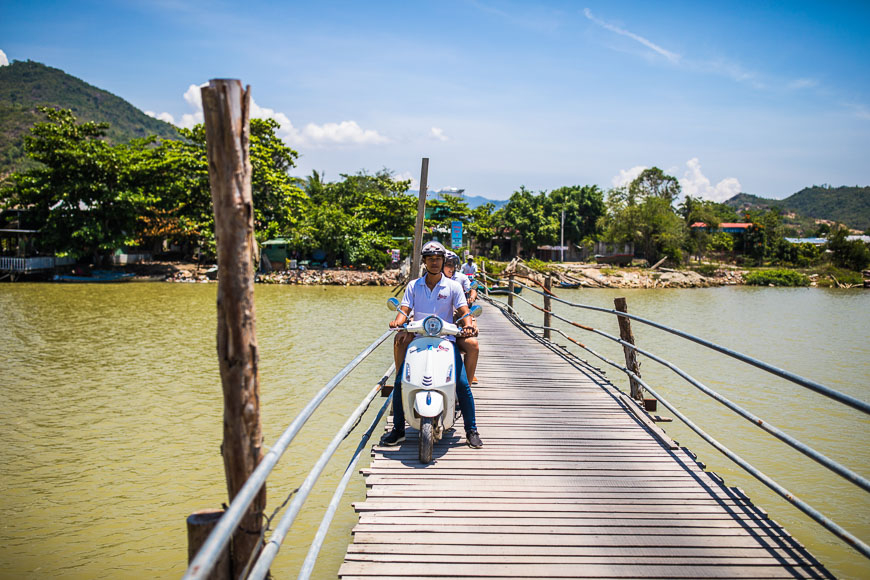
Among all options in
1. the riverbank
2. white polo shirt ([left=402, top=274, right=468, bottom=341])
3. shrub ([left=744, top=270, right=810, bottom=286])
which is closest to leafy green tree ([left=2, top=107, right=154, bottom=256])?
the riverbank

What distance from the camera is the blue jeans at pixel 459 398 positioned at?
184 inches

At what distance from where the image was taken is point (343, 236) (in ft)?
112

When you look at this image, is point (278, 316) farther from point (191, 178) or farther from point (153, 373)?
point (191, 178)

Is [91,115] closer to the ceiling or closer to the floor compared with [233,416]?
closer to the ceiling

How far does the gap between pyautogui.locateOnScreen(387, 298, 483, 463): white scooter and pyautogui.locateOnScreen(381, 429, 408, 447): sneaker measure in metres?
0.33

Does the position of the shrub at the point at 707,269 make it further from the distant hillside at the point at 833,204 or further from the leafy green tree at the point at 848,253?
the distant hillside at the point at 833,204

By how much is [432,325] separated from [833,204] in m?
169

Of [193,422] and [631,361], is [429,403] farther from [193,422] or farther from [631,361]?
[193,422]

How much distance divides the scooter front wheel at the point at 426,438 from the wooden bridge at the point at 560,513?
0.26 feet

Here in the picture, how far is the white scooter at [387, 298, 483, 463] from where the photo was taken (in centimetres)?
429

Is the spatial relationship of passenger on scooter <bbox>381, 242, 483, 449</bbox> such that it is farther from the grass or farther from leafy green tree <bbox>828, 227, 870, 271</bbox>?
leafy green tree <bbox>828, 227, 870, 271</bbox>

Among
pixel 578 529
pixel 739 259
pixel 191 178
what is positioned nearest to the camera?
pixel 578 529

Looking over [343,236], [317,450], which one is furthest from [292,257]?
[317,450]

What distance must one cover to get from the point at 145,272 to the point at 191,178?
619 cm
